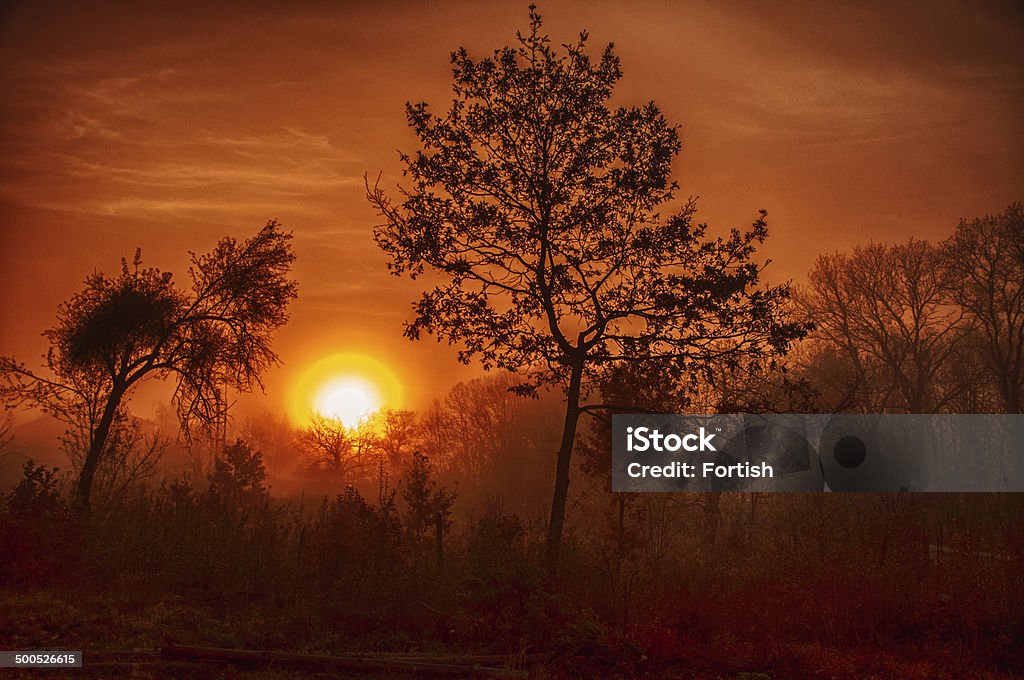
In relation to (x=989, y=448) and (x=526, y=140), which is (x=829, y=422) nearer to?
(x=989, y=448)

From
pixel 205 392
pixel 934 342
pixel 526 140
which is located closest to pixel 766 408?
pixel 526 140

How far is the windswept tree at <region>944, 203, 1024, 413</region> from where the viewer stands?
112ft

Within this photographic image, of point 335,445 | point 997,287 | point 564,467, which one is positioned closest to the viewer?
point 564,467

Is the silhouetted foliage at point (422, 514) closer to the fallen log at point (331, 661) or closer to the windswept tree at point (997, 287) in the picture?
the fallen log at point (331, 661)

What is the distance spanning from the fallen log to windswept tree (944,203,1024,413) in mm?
33634

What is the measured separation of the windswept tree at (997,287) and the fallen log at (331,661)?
3363 centimetres

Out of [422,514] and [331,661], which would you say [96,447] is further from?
[331,661]

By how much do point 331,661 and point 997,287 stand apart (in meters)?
36.3

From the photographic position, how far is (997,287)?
116ft

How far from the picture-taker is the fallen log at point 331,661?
9.76 metres

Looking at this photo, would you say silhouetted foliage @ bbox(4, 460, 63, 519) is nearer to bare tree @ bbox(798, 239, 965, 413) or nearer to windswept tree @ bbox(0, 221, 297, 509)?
windswept tree @ bbox(0, 221, 297, 509)

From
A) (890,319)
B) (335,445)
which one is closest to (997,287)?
(890,319)

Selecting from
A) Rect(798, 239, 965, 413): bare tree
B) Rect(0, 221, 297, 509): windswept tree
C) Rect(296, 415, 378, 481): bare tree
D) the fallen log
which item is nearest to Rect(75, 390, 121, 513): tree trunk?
Rect(0, 221, 297, 509): windswept tree

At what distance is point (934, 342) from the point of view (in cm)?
3841
